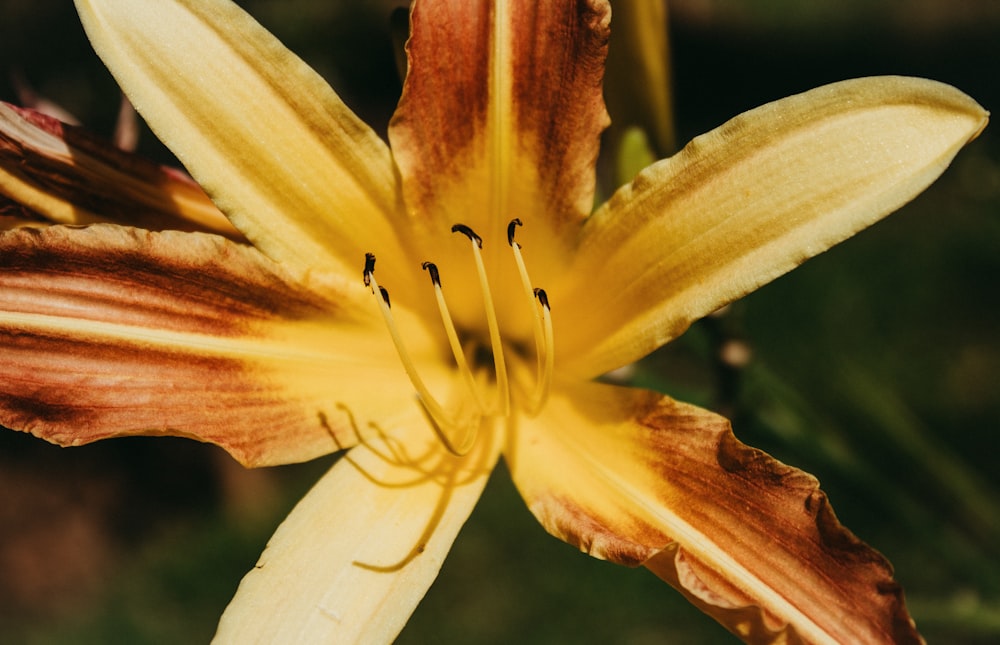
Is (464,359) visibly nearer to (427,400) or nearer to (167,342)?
(427,400)

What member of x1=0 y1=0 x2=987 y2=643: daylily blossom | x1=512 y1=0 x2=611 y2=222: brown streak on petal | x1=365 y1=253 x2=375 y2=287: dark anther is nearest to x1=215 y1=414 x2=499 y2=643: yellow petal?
x1=0 y1=0 x2=987 y2=643: daylily blossom

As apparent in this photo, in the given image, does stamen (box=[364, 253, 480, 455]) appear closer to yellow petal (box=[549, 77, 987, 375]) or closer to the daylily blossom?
the daylily blossom

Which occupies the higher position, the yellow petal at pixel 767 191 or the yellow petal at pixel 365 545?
the yellow petal at pixel 767 191

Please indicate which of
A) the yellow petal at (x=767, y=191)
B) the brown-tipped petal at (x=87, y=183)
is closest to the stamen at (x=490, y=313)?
the yellow petal at (x=767, y=191)

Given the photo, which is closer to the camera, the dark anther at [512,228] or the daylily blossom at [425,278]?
the daylily blossom at [425,278]

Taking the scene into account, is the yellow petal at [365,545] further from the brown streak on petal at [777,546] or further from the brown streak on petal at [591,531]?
the brown streak on petal at [777,546]

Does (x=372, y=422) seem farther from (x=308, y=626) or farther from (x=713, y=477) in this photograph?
(x=713, y=477)

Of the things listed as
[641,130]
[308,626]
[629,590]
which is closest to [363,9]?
[629,590]

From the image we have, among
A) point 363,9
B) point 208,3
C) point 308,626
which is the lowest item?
point 308,626
